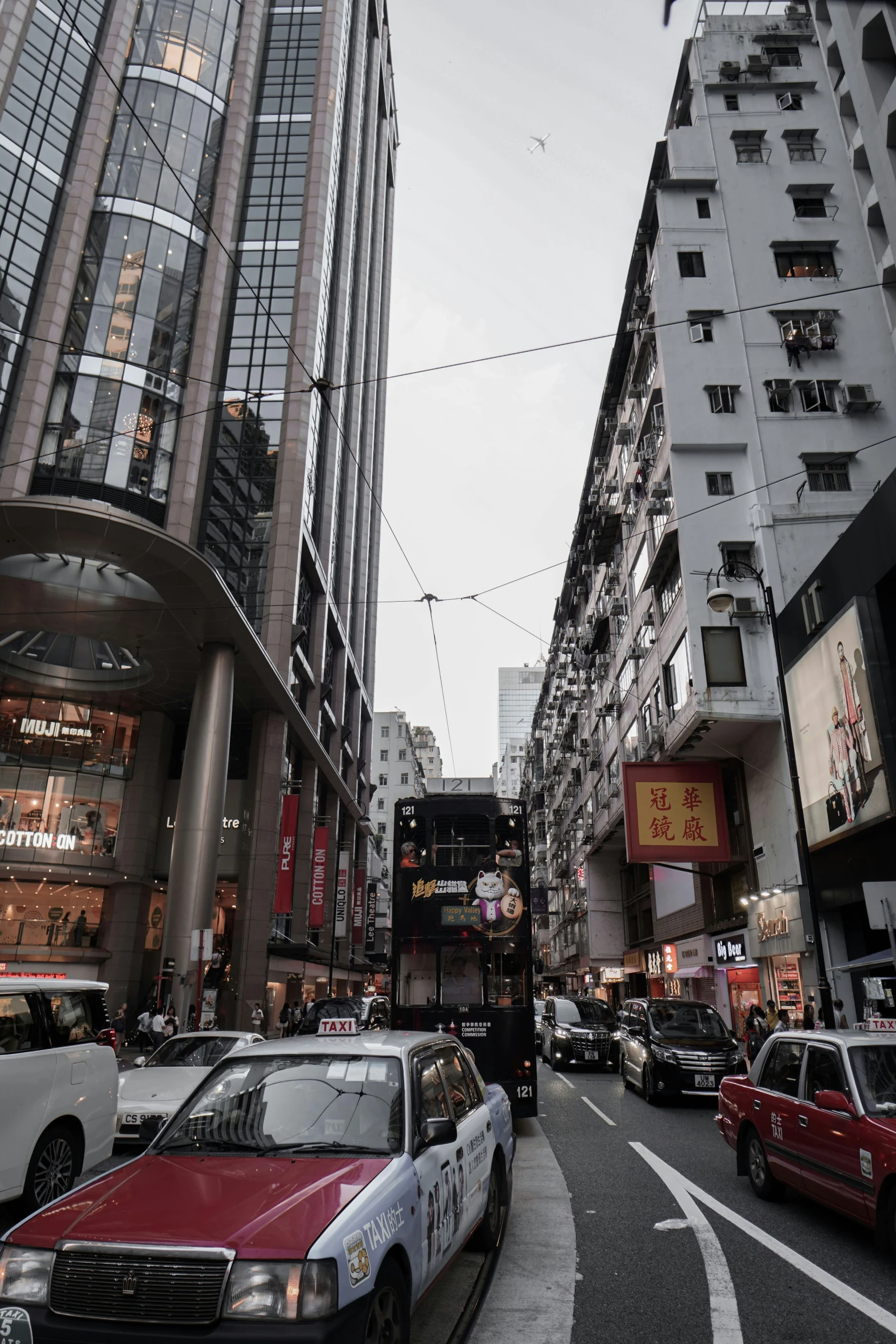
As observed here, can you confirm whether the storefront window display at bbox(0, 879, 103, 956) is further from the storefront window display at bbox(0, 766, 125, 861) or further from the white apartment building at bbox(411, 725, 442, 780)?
the white apartment building at bbox(411, 725, 442, 780)

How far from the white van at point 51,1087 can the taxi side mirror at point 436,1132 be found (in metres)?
3.95

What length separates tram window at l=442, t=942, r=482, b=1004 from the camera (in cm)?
1240

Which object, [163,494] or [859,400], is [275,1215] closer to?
[859,400]

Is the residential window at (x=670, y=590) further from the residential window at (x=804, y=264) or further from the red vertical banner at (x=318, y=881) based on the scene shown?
the red vertical banner at (x=318, y=881)

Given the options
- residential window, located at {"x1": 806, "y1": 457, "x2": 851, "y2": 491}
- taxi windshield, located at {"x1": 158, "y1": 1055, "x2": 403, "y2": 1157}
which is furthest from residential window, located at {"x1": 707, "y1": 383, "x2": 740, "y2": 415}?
taxi windshield, located at {"x1": 158, "y1": 1055, "x2": 403, "y2": 1157}

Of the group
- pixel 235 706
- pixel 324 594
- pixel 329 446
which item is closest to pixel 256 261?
pixel 329 446

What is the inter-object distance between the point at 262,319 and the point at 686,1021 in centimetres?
3610

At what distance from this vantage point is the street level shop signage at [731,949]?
85.3ft

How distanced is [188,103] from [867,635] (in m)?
40.4

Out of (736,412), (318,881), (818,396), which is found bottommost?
(318,881)

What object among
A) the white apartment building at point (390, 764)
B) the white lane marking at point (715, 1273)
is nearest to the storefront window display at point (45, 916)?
the white lane marking at point (715, 1273)

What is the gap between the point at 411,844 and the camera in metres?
13.0

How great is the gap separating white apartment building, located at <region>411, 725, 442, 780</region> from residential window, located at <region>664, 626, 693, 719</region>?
329 ft

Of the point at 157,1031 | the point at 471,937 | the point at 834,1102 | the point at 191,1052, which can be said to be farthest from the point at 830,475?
the point at 157,1031
